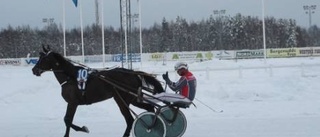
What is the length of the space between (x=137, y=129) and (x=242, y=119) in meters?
3.92

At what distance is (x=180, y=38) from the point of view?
9162 cm

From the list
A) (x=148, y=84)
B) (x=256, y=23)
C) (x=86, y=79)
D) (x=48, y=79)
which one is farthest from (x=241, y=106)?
(x=256, y=23)

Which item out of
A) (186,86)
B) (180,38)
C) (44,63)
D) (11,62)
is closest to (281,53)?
(11,62)

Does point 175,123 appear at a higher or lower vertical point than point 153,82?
lower

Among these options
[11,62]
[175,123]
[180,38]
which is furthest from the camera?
[180,38]

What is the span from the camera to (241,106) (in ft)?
52.4

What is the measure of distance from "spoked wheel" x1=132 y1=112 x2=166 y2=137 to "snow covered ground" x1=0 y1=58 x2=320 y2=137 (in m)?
1.11

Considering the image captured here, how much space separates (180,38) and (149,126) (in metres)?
82.9

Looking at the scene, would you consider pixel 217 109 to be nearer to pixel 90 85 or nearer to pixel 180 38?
pixel 90 85

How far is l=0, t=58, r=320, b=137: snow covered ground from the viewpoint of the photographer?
10531 mm

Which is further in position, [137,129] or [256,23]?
[256,23]

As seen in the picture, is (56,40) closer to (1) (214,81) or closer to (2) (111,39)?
(2) (111,39)

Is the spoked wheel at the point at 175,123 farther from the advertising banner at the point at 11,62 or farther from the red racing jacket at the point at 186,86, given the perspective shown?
the advertising banner at the point at 11,62

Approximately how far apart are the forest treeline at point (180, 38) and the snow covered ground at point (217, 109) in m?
59.4
